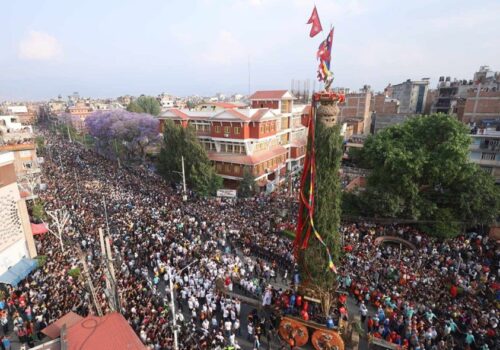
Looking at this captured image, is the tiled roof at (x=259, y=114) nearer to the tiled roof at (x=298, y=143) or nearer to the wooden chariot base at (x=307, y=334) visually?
the tiled roof at (x=298, y=143)

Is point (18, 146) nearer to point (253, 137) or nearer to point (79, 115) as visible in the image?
point (253, 137)

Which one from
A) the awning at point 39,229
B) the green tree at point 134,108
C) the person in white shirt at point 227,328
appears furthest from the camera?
the green tree at point 134,108

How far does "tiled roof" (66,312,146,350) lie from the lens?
8328 millimetres

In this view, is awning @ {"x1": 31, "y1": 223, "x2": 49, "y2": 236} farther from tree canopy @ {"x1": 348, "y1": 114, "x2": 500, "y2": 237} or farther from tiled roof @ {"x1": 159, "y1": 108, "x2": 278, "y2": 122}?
tree canopy @ {"x1": 348, "y1": 114, "x2": 500, "y2": 237}

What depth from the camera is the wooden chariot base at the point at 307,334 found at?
443 inches

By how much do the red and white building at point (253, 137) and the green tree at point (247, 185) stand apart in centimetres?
118

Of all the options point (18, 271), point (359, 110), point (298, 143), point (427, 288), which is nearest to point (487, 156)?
point (298, 143)

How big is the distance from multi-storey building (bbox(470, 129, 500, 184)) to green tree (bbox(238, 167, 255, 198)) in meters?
20.1

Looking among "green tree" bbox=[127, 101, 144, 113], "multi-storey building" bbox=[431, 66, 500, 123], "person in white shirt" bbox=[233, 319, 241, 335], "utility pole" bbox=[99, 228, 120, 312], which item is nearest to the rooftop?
"multi-storey building" bbox=[431, 66, 500, 123]

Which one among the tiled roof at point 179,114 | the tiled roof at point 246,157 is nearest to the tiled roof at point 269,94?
the tiled roof at point 246,157

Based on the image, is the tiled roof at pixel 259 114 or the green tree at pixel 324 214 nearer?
the green tree at pixel 324 214

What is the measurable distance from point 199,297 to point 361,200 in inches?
531

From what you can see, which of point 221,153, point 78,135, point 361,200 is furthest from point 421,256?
point 78,135

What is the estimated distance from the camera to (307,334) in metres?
11.7
